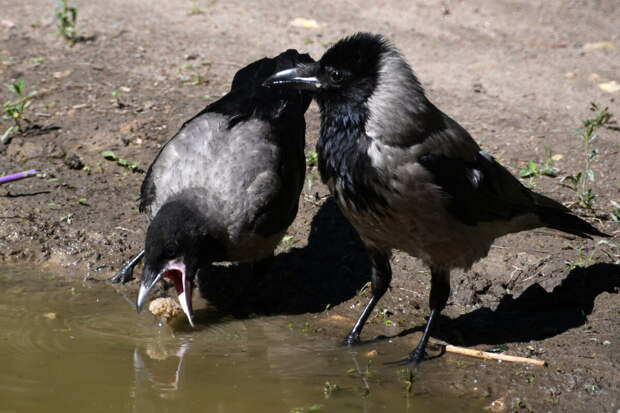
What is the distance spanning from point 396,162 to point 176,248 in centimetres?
145

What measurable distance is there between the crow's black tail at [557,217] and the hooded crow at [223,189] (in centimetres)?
163

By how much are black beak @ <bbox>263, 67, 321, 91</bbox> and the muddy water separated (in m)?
1.56

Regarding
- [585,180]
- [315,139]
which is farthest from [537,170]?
[315,139]

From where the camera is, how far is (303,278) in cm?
570

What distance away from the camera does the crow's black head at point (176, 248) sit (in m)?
4.67

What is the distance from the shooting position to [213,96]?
7.70 meters

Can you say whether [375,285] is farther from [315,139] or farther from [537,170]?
[315,139]

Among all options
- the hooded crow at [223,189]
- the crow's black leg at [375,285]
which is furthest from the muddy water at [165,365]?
the hooded crow at [223,189]

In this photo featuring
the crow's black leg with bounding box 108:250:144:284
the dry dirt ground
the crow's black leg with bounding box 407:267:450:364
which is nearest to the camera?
the crow's black leg with bounding box 407:267:450:364

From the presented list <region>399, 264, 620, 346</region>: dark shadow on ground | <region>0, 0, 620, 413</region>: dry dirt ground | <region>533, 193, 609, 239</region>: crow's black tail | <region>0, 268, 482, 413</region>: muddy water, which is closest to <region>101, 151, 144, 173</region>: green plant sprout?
<region>0, 0, 620, 413</region>: dry dirt ground

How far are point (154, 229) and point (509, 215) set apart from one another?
7.06 ft

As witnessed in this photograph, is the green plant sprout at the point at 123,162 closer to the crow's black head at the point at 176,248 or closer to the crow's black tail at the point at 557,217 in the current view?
the crow's black head at the point at 176,248

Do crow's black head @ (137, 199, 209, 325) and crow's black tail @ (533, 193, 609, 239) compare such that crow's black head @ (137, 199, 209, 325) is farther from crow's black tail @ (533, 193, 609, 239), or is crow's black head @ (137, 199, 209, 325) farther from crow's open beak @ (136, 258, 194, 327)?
crow's black tail @ (533, 193, 609, 239)

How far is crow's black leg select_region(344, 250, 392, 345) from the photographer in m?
4.88
